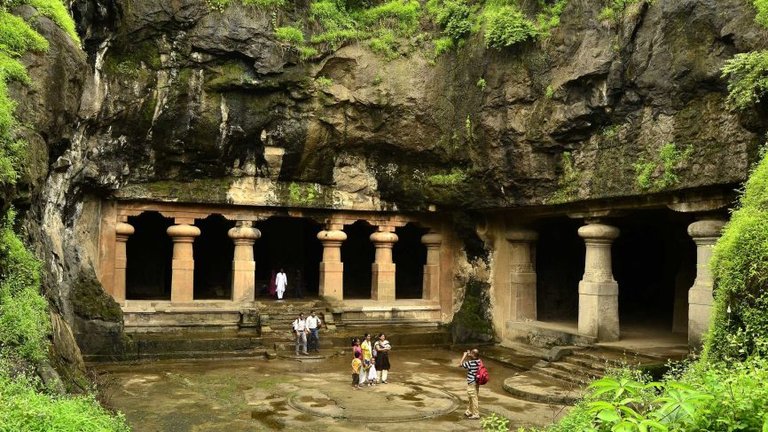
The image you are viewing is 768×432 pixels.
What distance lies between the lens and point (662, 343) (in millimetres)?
14750

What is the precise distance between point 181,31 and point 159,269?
8428mm

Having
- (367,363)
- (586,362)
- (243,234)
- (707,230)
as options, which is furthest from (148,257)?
(707,230)

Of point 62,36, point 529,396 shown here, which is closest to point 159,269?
point 62,36

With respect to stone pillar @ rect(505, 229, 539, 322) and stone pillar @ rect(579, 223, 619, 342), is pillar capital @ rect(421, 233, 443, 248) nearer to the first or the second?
stone pillar @ rect(505, 229, 539, 322)

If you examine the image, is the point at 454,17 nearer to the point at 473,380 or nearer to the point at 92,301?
the point at 473,380

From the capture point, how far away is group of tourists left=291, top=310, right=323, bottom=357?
49.4ft

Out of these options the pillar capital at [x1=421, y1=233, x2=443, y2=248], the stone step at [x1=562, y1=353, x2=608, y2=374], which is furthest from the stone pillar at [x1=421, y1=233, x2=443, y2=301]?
the stone step at [x1=562, y1=353, x2=608, y2=374]

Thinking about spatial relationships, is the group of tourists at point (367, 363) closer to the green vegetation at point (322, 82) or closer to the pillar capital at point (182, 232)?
the pillar capital at point (182, 232)

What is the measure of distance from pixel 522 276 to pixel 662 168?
594 centimetres

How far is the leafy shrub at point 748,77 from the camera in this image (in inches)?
384

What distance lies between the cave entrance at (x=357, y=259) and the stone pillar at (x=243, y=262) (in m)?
5.54

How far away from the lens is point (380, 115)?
648 inches

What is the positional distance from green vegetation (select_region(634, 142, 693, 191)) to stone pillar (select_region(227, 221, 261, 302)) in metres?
8.95

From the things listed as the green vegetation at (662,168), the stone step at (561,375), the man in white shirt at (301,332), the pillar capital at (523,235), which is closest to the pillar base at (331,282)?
the man in white shirt at (301,332)
